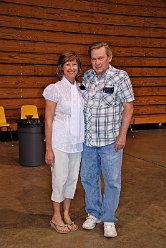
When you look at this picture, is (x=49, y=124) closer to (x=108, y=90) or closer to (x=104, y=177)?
(x=108, y=90)

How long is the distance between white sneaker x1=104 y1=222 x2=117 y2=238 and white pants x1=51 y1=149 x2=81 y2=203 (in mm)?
433

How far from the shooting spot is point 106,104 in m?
2.93

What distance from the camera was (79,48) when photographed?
30.5ft

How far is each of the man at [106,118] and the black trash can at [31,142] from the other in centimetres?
263

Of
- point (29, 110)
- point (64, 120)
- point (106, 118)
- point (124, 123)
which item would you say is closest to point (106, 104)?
point (106, 118)

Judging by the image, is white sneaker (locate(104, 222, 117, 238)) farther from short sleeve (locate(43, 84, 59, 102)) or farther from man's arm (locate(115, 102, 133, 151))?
short sleeve (locate(43, 84, 59, 102))

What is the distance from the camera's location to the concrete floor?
3.03 meters

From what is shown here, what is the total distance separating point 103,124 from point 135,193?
1762 mm

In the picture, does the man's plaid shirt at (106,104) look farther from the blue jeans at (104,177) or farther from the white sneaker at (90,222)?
the white sneaker at (90,222)

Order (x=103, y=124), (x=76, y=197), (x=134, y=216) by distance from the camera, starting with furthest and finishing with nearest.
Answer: (x=76, y=197)
(x=134, y=216)
(x=103, y=124)

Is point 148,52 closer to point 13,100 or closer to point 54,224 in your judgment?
point 13,100

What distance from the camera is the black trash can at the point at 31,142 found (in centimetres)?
566

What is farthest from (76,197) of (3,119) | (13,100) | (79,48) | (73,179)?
(79,48)

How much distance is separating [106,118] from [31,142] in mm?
2967
